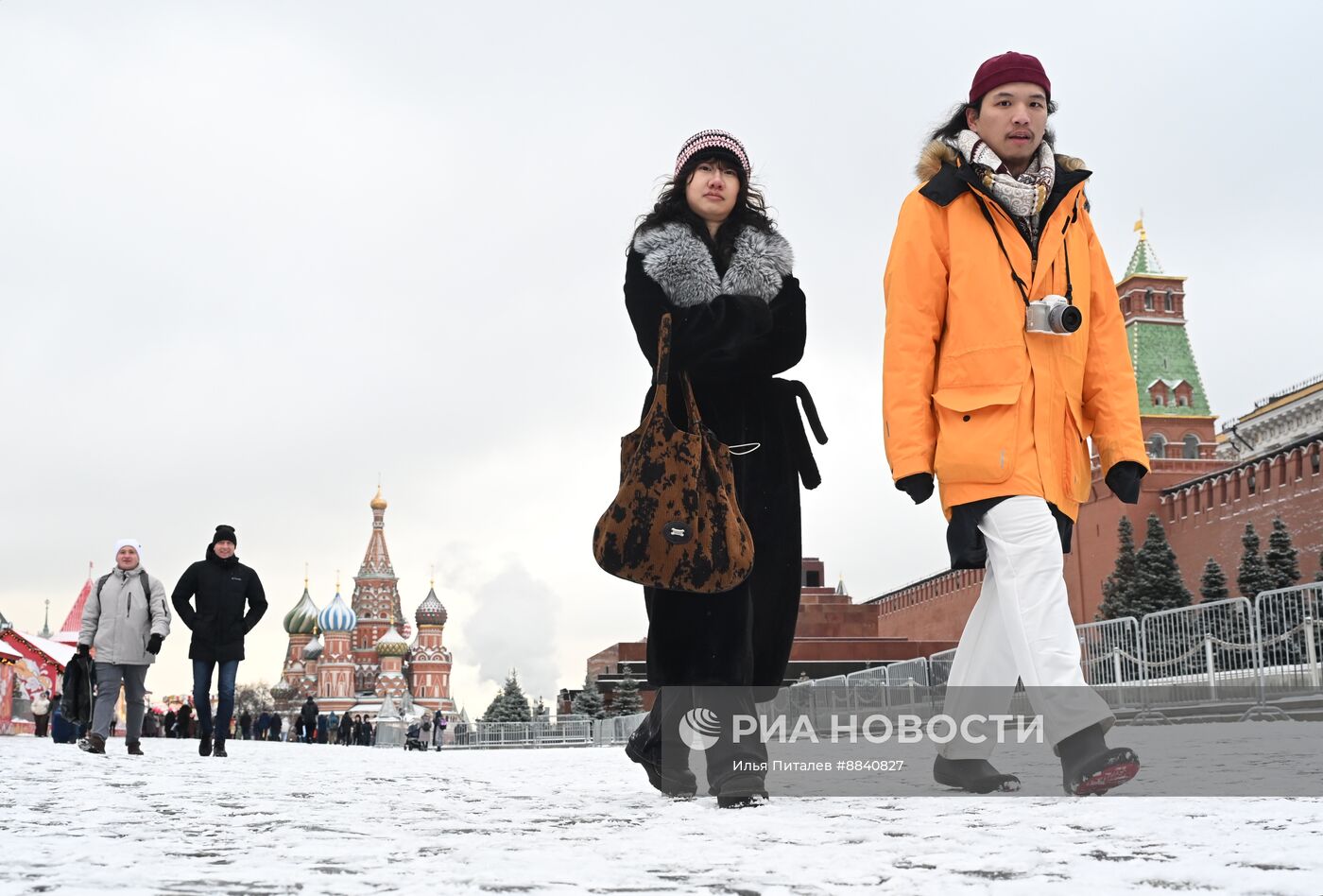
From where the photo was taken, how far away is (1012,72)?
390 centimetres

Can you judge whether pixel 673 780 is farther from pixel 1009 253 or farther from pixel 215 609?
pixel 215 609

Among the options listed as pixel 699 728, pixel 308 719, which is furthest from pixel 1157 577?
pixel 699 728

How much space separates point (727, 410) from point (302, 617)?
91.3 m

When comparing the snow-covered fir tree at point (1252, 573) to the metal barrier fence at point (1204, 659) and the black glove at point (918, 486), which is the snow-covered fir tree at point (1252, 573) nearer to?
the metal barrier fence at point (1204, 659)

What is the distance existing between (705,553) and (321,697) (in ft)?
273


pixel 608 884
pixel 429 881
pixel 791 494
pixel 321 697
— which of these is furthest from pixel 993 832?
pixel 321 697

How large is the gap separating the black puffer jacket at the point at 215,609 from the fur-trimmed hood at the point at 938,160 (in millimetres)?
5639

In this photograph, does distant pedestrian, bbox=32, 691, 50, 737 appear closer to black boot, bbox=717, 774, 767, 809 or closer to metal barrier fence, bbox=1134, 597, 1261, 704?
metal barrier fence, bbox=1134, 597, 1261, 704

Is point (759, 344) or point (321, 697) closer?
point (759, 344)

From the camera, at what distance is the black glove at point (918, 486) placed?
3652mm

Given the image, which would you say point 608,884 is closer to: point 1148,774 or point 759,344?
point 759,344

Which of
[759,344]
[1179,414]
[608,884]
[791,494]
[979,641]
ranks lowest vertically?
[608,884]

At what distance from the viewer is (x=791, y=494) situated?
3.81m

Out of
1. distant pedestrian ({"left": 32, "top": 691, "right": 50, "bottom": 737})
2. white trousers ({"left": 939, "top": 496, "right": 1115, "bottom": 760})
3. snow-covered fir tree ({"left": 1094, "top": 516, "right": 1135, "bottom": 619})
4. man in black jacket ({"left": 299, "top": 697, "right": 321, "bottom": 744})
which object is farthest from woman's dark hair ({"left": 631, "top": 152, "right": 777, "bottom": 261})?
snow-covered fir tree ({"left": 1094, "top": 516, "right": 1135, "bottom": 619})
